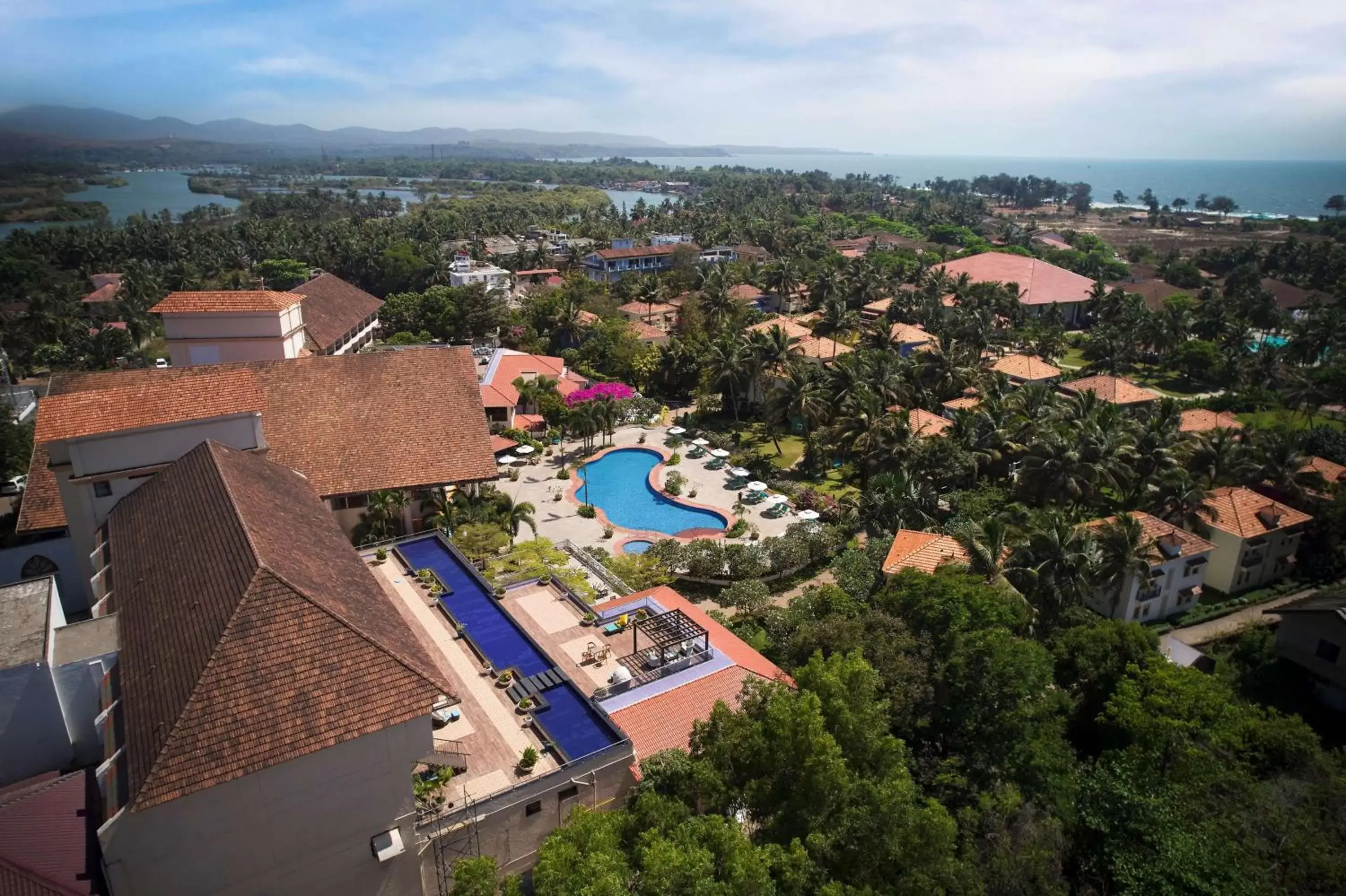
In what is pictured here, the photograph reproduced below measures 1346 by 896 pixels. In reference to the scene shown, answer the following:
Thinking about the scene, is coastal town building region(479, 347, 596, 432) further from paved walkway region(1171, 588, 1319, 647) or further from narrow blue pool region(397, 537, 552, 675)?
paved walkway region(1171, 588, 1319, 647)

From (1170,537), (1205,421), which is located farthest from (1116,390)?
(1170,537)

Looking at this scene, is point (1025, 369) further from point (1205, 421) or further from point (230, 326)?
point (230, 326)

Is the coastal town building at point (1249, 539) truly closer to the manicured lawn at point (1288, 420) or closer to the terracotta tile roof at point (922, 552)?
the terracotta tile roof at point (922, 552)

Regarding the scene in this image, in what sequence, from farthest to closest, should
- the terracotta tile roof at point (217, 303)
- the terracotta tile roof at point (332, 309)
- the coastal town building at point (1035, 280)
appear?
the coastal town building at point (1035, 280)
the terracotta tile roof at point (332, 309)
the terracotta tile roof at point (217, 303)

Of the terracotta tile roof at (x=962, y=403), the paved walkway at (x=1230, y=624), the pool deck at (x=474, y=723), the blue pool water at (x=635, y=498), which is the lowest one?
the paved walkway at (x=1230, y=624)

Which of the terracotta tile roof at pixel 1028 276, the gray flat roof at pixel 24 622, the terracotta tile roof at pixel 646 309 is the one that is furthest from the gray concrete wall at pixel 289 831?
the terracotta tile roof at pixel 1028 276

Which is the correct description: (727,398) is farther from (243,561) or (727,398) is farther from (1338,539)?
(243,561)

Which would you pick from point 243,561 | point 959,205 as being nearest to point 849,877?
point 243,561
